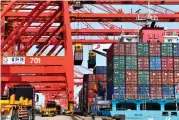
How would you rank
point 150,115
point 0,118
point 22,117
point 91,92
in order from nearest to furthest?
point 0,118, point 22,117, point 150,115, point 91,92

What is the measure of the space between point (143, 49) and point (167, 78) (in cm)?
379

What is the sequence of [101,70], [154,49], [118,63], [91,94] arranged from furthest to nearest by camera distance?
1. [101,70]
2. [91,94]
3. [154,49]
4. [118,63]

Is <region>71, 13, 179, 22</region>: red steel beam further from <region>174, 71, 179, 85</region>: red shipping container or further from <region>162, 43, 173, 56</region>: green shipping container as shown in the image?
<region>174, 71, 179, 85</region>: red shipping container

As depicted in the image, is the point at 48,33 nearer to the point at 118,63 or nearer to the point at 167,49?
the point at 118,63

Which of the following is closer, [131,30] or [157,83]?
[157,83]

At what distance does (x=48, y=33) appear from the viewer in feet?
137

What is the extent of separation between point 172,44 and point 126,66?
5226mm

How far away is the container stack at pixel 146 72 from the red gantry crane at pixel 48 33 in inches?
131

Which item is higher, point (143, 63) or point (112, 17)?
point (112, 17)

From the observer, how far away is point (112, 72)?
36094mm

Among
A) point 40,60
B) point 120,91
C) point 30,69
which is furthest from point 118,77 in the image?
point 40,60

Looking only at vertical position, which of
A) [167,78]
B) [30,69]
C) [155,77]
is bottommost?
[167,78]

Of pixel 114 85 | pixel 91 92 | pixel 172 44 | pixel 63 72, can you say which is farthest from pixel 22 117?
pixel 91 92

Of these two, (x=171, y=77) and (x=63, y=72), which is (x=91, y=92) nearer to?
(x=171, y=77)
